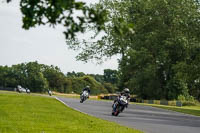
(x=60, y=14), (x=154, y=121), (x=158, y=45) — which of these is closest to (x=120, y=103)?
(x=154, y=121)

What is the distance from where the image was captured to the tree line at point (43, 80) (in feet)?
424

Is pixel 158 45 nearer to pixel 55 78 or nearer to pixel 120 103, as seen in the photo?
pixel 120 103

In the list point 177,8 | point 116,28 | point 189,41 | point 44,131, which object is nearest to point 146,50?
point 177,8

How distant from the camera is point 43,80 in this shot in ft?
413

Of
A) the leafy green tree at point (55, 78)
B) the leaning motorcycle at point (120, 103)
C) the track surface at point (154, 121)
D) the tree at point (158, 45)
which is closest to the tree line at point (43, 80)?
the leafy green tree at point (55, 78)

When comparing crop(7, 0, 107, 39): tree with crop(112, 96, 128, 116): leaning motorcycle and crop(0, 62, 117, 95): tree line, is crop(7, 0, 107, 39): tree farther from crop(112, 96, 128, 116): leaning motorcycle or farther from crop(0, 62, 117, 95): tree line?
crop(0, 62, 117, 95): tree line

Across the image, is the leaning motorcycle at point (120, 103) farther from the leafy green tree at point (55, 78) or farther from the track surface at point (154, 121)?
the leafy green tree at point (55, 78)

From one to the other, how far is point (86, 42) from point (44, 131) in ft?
162

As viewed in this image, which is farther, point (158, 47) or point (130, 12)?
point (130, 12)

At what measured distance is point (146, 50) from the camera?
52.8 metres

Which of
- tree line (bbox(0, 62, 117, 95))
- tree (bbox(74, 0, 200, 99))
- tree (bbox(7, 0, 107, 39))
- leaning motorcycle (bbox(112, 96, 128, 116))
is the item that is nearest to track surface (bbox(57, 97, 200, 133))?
leaning motorcycle (bbox(112, 96, 128, 116))

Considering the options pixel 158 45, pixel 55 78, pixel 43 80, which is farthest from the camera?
pixel 55 78

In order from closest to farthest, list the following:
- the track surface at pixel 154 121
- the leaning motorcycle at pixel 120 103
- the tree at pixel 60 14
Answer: the tree at pixel 60 14
the track surface at pixel 154 121
the leaning motorcycle at pixel 120 103

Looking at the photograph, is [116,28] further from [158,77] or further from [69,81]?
[69,81]
